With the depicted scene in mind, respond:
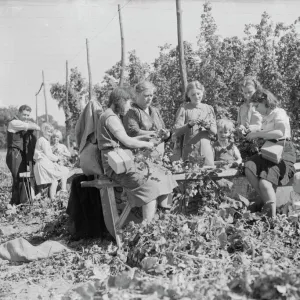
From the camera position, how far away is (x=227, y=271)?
3.45m

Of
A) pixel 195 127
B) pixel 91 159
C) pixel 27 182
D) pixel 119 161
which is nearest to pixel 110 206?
pixel 91 159

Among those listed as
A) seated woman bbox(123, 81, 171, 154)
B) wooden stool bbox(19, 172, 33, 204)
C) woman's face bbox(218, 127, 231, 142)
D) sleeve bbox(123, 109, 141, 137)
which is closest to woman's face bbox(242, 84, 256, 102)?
woman's face bbox(218, 127, 231, 142)

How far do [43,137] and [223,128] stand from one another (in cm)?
390

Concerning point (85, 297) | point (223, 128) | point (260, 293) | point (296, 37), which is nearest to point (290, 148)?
point (223, 128)

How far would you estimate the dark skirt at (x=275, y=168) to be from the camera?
15.9 ft

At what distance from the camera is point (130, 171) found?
469 centimetres

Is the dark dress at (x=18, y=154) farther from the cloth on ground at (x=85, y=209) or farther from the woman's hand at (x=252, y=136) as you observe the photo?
the woman's hand at (x=252, y=136)

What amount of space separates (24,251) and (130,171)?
1279 mm

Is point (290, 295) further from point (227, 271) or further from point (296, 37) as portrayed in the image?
point (296, 37)

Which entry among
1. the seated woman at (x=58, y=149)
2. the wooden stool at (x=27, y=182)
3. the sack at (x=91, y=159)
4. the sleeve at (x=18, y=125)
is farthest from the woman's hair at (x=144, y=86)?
the seated woman at (x=58, y=149)

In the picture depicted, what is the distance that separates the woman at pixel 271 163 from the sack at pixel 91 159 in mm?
1458

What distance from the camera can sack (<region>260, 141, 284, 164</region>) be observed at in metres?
4.79

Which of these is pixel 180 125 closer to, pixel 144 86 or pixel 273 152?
pixel 144 86

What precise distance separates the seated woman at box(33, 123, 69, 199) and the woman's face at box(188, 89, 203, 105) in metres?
3.53
